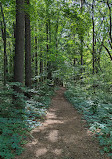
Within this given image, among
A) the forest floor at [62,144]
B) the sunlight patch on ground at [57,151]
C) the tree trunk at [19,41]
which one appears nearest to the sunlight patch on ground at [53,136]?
the forest floor at [62,144]

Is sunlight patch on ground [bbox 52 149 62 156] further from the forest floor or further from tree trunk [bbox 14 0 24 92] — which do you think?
tree trunk [bbox 14 0 24 92]

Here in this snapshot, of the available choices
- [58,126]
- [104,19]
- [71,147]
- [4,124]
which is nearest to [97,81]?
[58,126]

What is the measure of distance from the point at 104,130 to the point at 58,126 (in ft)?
6.50

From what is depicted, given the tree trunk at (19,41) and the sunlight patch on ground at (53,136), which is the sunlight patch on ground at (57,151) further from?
the tree trunk at (19,41)

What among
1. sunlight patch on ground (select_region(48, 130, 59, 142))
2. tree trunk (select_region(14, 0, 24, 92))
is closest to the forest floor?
sunlight patch on ground (select_region(48, 130, 59, 142))

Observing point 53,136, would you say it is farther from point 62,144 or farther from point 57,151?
point 57,151

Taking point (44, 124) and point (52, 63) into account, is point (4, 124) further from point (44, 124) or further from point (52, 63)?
point (52, 63)

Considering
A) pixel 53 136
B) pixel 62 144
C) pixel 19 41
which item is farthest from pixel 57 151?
pixel 19 41

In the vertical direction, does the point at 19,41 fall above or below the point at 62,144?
above

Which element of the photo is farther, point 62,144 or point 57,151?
point 62,144

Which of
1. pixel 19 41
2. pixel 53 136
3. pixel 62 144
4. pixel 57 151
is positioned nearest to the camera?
pixel 57 151

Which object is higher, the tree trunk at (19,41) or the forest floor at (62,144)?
the tree trunk at (19,41)

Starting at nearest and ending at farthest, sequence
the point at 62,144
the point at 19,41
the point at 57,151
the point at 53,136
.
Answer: the point at 57,151 < the point at 62,144 < the point at 53,136 < the point at 19,41

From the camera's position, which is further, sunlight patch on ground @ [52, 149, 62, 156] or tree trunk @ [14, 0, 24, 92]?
tree trunk @ [14, 0, 24, 92]
